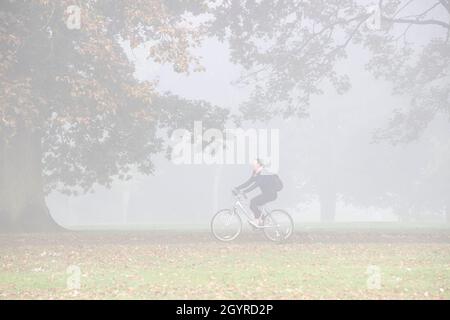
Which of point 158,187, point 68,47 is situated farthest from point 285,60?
point 158,187

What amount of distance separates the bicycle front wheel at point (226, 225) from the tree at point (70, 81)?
4.88 meters

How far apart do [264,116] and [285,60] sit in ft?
12.8

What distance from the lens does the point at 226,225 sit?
17.4 meters

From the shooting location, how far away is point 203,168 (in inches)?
2411

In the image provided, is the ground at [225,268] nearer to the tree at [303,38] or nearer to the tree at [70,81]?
the tree at [70,81]

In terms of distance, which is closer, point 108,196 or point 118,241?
point 118,241

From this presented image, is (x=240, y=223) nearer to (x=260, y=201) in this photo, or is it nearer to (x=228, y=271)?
(x=260, y=201)

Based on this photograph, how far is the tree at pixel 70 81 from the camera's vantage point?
18.4 metres

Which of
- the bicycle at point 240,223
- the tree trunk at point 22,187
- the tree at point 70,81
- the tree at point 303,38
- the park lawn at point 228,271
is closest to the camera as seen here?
the park lawn at point 228,271

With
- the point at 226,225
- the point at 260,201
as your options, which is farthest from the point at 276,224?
the point at 226,225

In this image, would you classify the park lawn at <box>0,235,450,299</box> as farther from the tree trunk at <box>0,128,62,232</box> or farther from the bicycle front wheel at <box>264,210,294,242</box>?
the tree trunk at <box>0,128,62,232</box>

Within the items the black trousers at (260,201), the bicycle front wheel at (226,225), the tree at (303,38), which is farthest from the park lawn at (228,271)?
the tree at (303,38)

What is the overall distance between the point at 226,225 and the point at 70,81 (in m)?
6.62
